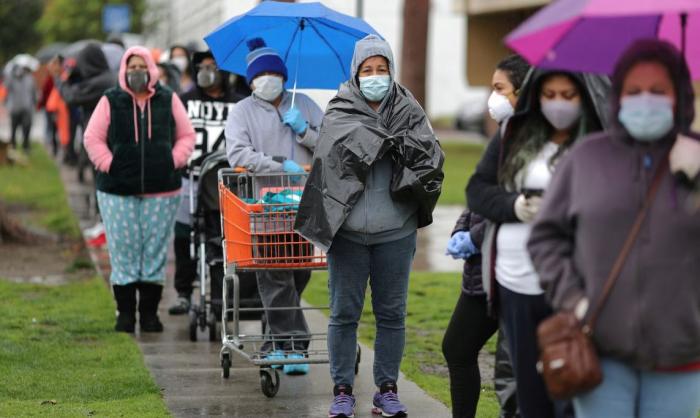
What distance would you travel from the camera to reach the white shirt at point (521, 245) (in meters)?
5.11

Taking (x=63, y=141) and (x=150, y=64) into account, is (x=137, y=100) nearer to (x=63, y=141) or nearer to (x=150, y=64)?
Answer: (x=150, y=64)

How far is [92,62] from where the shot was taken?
1377cm

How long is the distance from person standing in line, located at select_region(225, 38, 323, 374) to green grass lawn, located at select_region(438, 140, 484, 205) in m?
9.44

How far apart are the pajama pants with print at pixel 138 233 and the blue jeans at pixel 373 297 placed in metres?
3.00

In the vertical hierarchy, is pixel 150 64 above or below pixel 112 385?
above

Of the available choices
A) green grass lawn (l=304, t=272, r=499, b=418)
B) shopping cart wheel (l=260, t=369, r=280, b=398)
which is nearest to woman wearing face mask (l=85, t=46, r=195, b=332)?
green grass lawn (l=304, t=272, r=499, b=418)

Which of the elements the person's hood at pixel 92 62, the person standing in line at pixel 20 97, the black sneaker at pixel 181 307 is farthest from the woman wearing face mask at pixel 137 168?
the person standing in line at pixel 20 97

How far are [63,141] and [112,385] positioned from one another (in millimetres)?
17269

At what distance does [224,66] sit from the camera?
29.8 feet

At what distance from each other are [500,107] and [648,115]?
1932 mm

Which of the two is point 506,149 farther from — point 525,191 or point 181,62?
point 181,62

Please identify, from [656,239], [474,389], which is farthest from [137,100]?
[656,239]

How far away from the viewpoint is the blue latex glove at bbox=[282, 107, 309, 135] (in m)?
8.30

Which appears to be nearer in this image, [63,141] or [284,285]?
[284,285]
